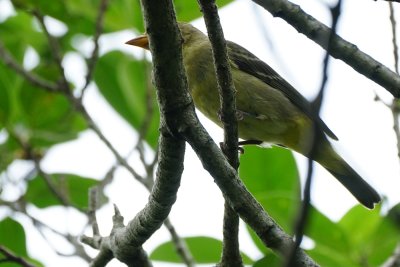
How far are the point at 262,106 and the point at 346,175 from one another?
887mm

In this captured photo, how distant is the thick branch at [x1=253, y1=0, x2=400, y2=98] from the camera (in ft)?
9.55

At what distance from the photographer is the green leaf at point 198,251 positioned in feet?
14.2

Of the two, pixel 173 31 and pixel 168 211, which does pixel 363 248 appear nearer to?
pixel 168 211

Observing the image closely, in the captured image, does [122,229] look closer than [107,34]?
Yes

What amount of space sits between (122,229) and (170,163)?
0.76 m

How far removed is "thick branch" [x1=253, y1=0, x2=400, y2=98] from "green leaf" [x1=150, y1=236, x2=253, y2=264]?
1591 millimetres

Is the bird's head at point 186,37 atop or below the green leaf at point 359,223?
atop

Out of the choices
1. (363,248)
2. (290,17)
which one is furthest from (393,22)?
(363,248)

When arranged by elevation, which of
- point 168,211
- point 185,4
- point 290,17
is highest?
point 185,4

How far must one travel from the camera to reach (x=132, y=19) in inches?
199

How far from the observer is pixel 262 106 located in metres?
5.00

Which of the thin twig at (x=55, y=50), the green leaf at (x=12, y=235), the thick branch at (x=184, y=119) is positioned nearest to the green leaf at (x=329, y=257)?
the thick branch at (x=184, y=119)

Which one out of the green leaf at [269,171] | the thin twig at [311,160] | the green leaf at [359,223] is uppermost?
the green leaf at [269,171]

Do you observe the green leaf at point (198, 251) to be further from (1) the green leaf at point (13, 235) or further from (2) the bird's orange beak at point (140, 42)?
(2) the bird's orange beak at point (140, 42)
